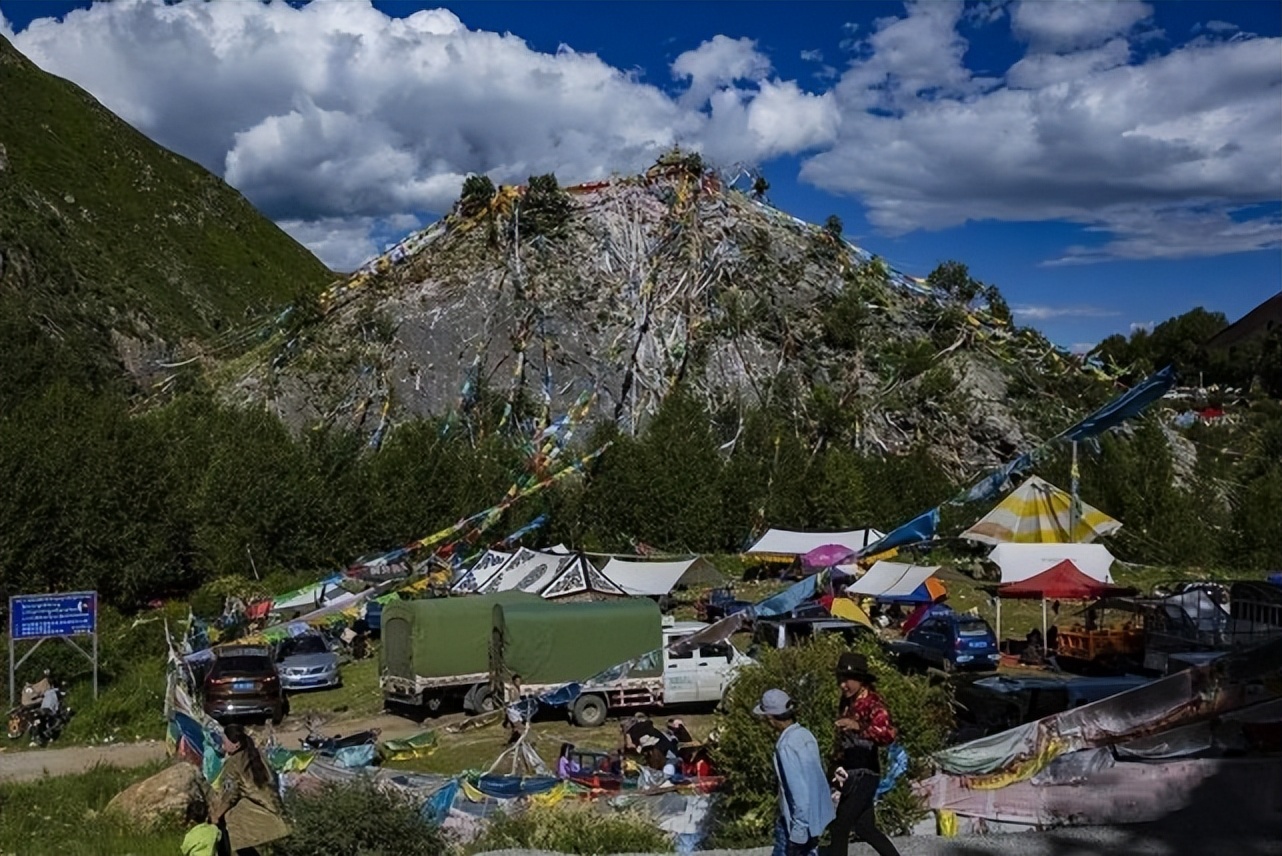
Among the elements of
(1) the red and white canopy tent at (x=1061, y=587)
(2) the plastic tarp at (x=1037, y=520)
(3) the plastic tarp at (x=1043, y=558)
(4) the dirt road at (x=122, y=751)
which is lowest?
(4) the dirt road at (x=122, y=751)

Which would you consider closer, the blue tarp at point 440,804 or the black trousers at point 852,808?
the black trousers at point 852,808

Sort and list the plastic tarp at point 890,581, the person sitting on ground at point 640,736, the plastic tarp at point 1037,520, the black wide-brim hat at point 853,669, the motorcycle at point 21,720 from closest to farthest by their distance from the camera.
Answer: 1. the black wide-brim hat at point 853,669
2. the person sitting on ground at point 640,736
3. the motorcycle at point 21,720
4. the plastic tarp at point 890,581
5. the plastic tarp at point 1037,520

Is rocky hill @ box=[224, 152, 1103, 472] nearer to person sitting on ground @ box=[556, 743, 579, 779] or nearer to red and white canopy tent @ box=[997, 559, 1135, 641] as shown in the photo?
red and white canopy tent @ box=[997, 559, 1135, 641]

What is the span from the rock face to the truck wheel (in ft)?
25.3

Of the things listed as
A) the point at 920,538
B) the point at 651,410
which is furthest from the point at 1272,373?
the point at 920,538

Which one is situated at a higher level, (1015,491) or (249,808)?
(1015,491)

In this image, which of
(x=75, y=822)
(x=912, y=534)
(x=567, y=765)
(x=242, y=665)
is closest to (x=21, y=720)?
(x=242, y=665)

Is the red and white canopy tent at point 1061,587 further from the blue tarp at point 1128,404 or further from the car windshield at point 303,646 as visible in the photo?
the car windshield at point 303,646

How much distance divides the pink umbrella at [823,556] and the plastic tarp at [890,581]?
5443 mm

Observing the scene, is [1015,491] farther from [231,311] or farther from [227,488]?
[231,311]

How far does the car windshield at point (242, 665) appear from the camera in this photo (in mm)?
23281

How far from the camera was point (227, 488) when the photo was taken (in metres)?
41.9

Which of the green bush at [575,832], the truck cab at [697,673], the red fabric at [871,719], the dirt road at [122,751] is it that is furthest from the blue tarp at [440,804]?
the truck cab at [697,673]

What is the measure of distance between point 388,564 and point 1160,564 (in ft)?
88.6
